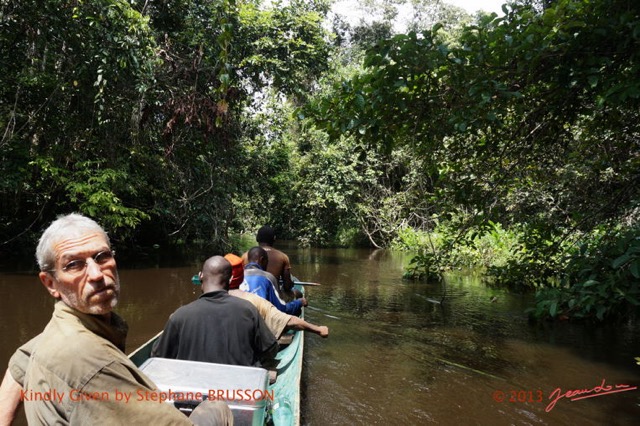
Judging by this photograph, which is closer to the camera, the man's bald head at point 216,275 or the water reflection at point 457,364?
the man's bald head at point 216,275

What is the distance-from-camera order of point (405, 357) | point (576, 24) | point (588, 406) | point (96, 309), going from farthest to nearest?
point (405, 357)
point (588, 406)
point (576, 24)
point (96, 309)

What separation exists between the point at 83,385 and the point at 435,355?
604 centimetres

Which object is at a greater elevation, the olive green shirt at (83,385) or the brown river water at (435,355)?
the olive green shirt at (83,385)

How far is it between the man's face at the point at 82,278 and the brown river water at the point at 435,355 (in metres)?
3.67

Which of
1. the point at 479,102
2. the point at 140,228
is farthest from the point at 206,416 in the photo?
the point at 140,228

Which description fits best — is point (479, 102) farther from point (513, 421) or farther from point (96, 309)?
point (96, 309)

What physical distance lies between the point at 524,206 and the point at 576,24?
253 inches

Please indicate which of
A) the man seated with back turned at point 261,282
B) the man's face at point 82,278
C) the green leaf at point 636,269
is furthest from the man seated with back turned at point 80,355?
the green leaf at point 636,269

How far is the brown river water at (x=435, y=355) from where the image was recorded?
16.4 ft

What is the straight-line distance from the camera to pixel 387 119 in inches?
222
